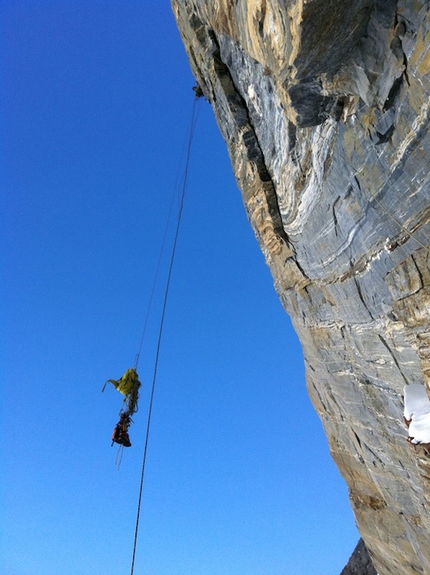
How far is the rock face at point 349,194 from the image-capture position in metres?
4.38

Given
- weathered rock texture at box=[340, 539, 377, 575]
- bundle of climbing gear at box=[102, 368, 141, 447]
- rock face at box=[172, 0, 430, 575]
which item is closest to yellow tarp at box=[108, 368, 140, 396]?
bundle of climbing gear at box=[102, 368, 141, 447]

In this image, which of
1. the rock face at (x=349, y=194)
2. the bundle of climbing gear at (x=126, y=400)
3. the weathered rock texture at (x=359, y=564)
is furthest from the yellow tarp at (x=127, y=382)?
the weathered rock texture at (x=359, y=564)

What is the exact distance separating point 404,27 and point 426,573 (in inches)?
515

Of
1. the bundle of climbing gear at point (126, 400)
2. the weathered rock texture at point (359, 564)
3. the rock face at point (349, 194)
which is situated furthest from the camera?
the weathered rock texture at point (359, 564)

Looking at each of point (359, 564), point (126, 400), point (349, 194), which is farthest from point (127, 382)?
point (359, 564)

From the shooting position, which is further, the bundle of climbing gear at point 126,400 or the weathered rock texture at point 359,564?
the weathered rock texture at point 359,564

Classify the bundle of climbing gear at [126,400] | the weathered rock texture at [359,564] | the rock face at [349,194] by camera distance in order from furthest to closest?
the weathered rock texture at [359,564], the bundle of climbing gear at [126,400], the rock face at [349,194]

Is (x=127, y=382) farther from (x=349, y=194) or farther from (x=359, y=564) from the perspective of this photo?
(x=359, y=564)

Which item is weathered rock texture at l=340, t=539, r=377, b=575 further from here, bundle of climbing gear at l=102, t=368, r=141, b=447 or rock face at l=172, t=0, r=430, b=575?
bundle of climbing gear at l=102, t=368, r=141, b=447

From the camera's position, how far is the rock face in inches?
172

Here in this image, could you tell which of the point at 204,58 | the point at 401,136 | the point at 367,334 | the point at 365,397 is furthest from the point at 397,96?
the point at 204,58

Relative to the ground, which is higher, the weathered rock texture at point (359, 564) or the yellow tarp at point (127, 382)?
the yellow tarp at point (127, 382)

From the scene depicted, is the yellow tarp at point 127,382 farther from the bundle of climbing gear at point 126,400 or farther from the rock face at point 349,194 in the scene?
the rock face at point 349,194

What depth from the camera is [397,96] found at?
4.47m
